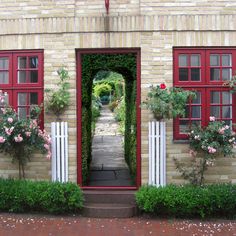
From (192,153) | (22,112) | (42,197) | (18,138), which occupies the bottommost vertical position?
(42,197)

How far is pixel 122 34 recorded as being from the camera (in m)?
7.96

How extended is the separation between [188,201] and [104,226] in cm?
143

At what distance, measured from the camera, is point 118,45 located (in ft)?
26.0

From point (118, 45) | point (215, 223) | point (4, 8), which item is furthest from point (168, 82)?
point (4, 8)

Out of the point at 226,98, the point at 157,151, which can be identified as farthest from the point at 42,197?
the point at 226,98

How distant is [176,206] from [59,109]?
2.70m

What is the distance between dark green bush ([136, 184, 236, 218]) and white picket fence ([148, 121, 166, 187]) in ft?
1.44

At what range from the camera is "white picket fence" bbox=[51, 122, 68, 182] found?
7906 mm

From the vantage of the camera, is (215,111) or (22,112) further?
(22,112)

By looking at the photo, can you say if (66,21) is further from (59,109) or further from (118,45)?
(59,109)

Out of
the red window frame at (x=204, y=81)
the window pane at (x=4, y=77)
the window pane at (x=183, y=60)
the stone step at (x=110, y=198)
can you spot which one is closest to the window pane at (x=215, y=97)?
the red window frame at (x=204, y=81)

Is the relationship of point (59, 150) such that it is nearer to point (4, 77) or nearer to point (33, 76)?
point (33, 76)

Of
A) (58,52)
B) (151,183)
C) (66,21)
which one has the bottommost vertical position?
(151,183)

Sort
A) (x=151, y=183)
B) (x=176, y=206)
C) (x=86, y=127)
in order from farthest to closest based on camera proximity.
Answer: (x=86, y=127)
(x=151, y=183)
(x=176, y=206)
